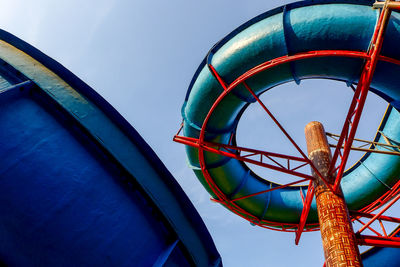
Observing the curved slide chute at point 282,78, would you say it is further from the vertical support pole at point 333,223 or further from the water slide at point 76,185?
the water slide at point 76,185

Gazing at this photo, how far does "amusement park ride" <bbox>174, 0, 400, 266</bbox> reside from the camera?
571 centimetres

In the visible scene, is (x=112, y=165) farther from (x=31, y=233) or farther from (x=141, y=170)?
(x=31, y=233)

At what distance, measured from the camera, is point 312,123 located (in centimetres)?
905

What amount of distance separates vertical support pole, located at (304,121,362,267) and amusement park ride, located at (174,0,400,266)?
0.9 inches

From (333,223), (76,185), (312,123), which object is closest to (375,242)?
(333,223)

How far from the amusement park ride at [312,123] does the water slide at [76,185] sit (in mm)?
2903

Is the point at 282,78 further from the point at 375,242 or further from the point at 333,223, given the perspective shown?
the point at 375,242

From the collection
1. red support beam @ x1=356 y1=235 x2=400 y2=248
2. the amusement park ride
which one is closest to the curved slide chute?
the amusement park ride

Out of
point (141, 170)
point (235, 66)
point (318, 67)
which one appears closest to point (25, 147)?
point (141, 170)

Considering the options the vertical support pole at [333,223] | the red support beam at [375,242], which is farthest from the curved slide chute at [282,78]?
the red support beam at [375,242]

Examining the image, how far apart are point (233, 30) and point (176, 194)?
4366 millimetres

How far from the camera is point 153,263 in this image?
427cm

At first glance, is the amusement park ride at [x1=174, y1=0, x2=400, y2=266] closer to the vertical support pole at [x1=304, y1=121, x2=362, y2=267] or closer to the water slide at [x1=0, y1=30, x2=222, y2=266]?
the vertical support pole at [x1=304, y1=121, x2=362, y2=267]

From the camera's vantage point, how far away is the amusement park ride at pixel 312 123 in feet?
18.7
